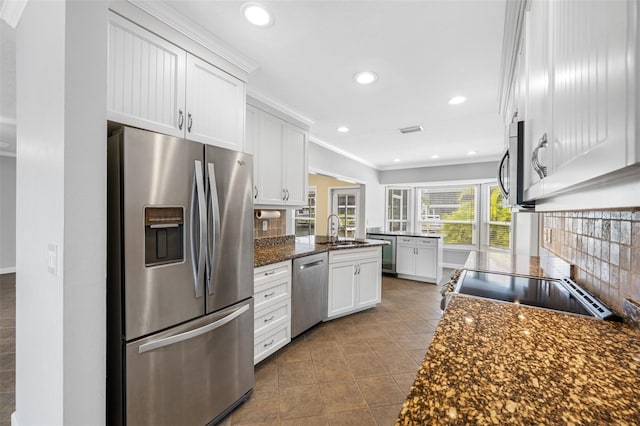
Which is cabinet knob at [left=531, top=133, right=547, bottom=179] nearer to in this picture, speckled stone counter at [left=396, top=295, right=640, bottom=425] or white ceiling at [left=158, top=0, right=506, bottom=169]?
speckled stone counter at [left=396, top=295, right=640, bottom=425]

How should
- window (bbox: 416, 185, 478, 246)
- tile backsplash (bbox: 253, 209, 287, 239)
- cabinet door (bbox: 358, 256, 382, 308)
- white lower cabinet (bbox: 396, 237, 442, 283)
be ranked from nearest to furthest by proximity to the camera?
tile backsplash (bbox: 253, 209, 287, 239) < cabinet door (bbox: 358, 256, 382, 308) < white lower cabinet (bbox: 396, 237, 442, 283) < window (bbox: 416, 185, 478, 246)

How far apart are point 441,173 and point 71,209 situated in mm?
6093

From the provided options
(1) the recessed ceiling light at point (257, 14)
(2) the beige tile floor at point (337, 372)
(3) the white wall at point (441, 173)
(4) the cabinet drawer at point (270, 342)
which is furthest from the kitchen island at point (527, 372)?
(3) the white wall at point (441, 173)

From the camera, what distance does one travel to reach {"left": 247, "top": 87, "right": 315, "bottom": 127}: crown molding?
269cm

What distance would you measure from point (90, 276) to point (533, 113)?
178 centimetres

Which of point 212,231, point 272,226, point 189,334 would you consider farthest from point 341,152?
point 189,334

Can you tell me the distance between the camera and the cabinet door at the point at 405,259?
5.38 m

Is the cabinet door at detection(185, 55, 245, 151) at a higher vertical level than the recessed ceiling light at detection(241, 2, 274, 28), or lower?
lower

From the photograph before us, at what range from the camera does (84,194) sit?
1060 millimetres

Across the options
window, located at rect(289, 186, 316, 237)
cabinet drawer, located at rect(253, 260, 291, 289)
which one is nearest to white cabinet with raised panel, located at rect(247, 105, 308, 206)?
cabinet drawer, located at rect(253, 260, 291, 289)

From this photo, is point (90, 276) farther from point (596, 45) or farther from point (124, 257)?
point (596, 45)

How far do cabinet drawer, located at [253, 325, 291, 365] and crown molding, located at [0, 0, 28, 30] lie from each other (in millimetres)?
2521

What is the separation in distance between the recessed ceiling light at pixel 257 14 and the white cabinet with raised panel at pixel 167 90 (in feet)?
1.58

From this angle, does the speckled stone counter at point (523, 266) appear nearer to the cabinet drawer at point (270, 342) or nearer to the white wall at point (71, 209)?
the cabinet drawer at point (270, 342)
